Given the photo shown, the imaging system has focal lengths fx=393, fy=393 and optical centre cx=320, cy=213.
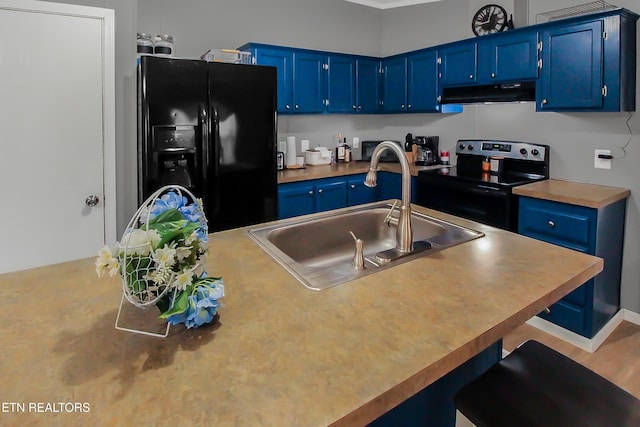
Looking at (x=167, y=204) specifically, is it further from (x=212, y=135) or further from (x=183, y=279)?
(x=212, y=135)

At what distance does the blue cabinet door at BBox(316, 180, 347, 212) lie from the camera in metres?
3.64

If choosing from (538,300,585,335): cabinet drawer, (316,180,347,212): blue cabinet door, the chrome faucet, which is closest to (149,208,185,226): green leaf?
the chrome faucet

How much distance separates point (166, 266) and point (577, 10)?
10.8 feet

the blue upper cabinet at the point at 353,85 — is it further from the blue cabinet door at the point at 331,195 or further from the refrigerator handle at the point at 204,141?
the refrigerator handle at the point at 204,141

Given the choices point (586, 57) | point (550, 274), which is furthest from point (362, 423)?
point (586, 57)

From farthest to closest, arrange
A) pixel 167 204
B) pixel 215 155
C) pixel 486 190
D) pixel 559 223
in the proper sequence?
pixel 486 190 → pixel 215 155 → pixel 559 223 → pixel 167 204

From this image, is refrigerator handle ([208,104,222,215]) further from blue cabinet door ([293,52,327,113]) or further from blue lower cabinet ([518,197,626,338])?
blue lower cabinet ([518,197,626,338])

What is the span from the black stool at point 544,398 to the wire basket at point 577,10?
2.62 metres

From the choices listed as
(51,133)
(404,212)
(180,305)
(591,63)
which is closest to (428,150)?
(591,63)

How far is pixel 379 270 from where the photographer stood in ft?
4.27

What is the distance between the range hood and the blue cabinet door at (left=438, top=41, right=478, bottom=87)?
0.07 meters

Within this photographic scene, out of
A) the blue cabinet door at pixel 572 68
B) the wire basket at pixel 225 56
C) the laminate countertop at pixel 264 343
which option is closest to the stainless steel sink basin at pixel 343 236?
the laminate countertop at pixel 264 343

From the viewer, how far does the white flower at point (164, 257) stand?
2.75 feet

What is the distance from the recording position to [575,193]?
260 cm
